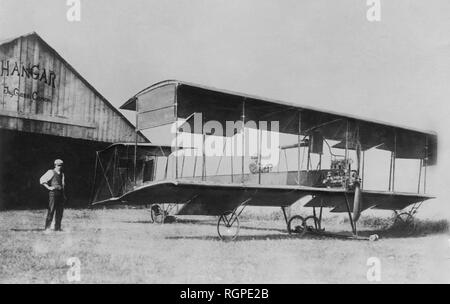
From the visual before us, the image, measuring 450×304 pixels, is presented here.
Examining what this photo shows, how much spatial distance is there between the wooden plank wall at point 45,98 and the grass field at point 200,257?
4539 mm

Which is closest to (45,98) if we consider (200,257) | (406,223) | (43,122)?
(43,122)

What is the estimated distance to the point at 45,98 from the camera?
16031 millimetres

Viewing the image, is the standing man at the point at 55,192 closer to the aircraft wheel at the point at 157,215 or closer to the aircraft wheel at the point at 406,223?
the aircraft wheel at the point at 157,215

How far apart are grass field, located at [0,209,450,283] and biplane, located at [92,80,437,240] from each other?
1033mm

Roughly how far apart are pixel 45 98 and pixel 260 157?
9.08m

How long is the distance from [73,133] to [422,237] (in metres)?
13.5

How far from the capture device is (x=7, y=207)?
17.5 metres

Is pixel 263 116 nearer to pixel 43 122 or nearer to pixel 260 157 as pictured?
pixel 260 157

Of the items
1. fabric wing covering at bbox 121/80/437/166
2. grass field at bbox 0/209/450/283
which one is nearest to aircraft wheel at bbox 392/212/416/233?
fabric wing covering at bbox 121/80/437/166

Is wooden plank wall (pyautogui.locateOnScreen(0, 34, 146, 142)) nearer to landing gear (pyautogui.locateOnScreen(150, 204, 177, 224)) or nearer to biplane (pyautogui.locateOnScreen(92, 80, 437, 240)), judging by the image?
biplane (pyautogui.locateOnScreen(92, 80, 437, 240))

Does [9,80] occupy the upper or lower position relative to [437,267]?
upper

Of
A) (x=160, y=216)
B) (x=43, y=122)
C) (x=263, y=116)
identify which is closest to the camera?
(x=263, y=116)

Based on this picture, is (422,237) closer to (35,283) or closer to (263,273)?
(263,273)
